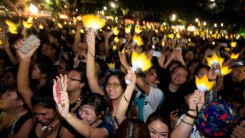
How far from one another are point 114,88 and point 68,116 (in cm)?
123

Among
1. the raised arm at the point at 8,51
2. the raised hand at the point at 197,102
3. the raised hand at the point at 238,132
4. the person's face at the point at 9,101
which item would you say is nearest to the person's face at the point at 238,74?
the raised hand at the point at 197,102

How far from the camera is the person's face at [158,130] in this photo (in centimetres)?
302

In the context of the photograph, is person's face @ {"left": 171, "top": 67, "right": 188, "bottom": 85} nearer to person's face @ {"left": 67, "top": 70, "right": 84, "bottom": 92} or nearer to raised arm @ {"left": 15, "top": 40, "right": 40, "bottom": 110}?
person's face @ {"left": 67, "top": 70, "right": 84, "bottom": 92}

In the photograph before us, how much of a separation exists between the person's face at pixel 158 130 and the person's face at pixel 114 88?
2.94 ft

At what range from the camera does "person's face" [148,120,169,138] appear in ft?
9.89

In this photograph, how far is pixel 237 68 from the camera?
20.6 feet

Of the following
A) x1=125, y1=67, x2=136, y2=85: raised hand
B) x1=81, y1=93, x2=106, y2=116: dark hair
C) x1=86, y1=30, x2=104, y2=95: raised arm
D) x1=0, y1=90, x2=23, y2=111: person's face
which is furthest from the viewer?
x1=86, y1=30, x2=104, y2=95: raised arm

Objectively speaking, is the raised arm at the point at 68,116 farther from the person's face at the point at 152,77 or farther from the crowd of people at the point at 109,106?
the person's face at the point at 152,77

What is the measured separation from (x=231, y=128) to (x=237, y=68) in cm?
406

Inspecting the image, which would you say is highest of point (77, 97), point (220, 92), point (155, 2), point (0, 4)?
point (155, 2)

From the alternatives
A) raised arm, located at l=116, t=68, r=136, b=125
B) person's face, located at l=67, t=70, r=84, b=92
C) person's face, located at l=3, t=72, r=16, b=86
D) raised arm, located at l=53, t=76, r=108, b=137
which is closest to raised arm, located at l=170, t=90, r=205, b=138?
raised arm, located at l=116, t=68, r=136, b=125

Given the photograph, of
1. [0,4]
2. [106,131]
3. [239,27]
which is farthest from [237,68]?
[239,27]

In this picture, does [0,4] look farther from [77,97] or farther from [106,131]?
[106,131]

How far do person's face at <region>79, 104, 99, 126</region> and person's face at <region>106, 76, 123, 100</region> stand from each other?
586mm
